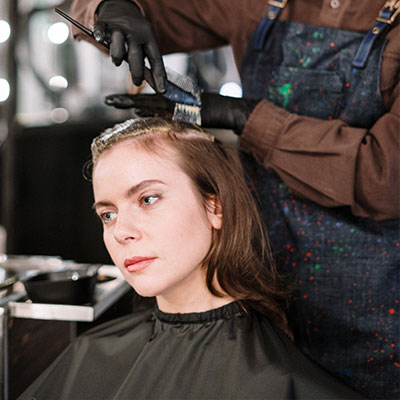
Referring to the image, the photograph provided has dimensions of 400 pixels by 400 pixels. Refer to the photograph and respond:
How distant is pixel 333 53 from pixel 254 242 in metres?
0.61

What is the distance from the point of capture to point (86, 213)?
2867 mm

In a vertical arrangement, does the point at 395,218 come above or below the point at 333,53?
below

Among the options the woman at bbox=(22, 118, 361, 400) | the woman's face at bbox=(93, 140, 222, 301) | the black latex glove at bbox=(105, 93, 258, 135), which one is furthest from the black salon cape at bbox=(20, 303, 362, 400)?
the black latex glove at bbox=(105, 93, 258, 135)

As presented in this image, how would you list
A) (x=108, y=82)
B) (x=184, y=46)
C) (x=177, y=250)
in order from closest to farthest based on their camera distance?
(x=177, y=250) < (x=184, y=46) < (x=108, y=82)

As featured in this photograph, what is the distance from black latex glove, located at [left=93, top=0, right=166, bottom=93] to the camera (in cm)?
104

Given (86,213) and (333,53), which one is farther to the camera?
(86,213)

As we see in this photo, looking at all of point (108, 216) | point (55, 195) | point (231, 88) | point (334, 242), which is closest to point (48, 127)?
point (55, 195)

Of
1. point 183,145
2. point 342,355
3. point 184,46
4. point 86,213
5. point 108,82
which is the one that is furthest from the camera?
point 108,82

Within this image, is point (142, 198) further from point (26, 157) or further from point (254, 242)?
point (26, 157)

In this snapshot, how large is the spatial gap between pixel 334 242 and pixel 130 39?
0.81m

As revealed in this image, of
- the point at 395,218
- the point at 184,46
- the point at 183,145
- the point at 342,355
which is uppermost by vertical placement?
the point at 184,46

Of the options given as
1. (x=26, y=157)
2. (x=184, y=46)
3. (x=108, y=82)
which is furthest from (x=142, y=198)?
(x=108, y=82)

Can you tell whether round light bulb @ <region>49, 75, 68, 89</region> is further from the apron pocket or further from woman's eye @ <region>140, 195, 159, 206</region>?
woman's eye @ <region>140, 195, 159, 206</region>

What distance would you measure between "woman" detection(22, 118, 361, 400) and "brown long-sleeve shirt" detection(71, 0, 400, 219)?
0.54 feet
